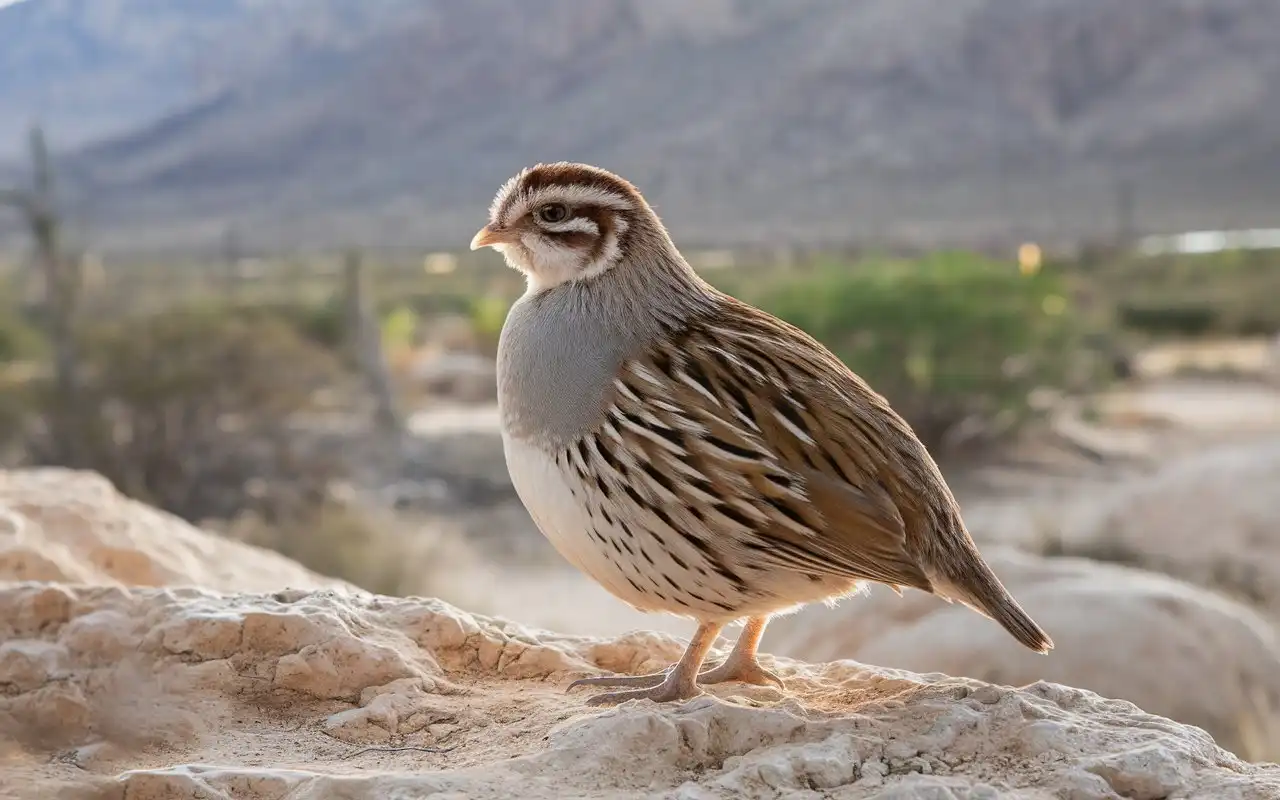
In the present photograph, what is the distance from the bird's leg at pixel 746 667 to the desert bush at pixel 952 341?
1660 centimetres

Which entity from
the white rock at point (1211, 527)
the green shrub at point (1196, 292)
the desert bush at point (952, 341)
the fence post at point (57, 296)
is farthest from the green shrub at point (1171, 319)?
the fence post at point (57, 296)

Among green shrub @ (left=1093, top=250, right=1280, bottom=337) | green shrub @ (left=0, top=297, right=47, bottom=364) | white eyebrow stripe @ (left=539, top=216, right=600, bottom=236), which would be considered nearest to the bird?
white eyebrow stripe @ (left=539, top=216, right=600, bottom=236)

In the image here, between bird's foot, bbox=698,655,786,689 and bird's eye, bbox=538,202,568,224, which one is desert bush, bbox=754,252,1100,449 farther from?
bird's eye, bbox=538,202,568,224

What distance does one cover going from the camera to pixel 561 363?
4199 millimetres

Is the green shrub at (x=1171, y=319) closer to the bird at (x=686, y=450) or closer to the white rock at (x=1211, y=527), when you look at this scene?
the white rock at (x=1211, y=527)

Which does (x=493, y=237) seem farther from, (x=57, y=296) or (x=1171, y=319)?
(x=1171, y=319)

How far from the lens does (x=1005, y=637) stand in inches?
300

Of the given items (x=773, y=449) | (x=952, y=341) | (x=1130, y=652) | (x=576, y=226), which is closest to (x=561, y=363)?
(x=576, y=226)

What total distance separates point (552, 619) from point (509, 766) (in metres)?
9.67

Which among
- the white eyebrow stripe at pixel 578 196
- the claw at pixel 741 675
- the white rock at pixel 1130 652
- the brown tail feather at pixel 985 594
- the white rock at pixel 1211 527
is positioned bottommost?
the white rock at pixel 1211 527

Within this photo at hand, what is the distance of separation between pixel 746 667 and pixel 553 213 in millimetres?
1523

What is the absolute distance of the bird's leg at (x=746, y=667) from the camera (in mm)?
4461

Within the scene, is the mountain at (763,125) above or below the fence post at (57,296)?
above

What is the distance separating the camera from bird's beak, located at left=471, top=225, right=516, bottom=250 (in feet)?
14.5
